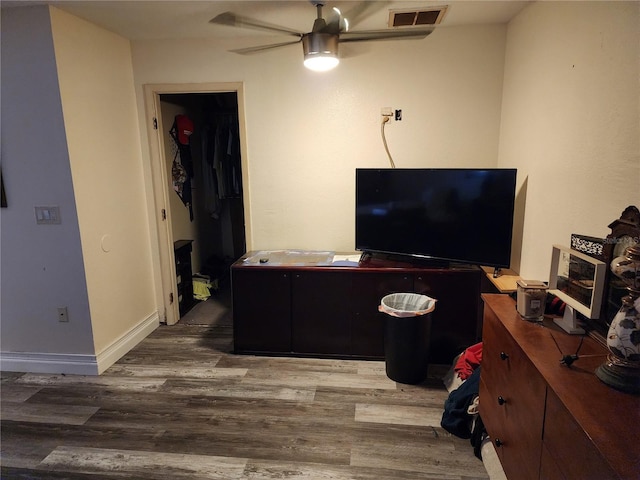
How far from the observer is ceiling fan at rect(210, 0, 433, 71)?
254 centimetres

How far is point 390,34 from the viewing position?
2.88 meters

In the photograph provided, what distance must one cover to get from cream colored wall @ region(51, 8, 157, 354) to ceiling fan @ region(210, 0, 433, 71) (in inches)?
36.0

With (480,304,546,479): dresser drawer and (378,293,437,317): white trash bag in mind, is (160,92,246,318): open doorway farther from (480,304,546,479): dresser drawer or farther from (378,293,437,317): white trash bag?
(480,304,546,479): dresser drawer

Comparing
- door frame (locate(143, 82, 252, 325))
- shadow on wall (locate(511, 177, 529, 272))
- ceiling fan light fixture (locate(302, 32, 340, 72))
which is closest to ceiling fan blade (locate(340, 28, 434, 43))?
ceiling fan light fixture (locate(302, 32, 340, 72))

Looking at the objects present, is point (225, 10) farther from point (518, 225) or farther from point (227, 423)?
point (227, 423)

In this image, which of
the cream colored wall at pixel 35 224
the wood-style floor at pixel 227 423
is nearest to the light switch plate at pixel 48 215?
the cream colored wall at pixel 35 224

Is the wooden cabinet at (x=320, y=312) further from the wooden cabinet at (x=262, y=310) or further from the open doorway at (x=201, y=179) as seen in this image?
the open doorway at (x=201, y=179)

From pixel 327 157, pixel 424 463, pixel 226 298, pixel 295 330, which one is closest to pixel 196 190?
pixel 226 298

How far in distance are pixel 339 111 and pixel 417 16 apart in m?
0.85

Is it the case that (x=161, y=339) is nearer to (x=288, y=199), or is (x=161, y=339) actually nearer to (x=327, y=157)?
(x=288, y=199)

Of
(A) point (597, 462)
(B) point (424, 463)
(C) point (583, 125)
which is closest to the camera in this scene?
(A) point (597, 462)

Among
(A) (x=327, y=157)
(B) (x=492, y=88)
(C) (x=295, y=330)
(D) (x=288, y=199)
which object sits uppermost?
(B) (x=492, y=88)

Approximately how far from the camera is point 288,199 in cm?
333

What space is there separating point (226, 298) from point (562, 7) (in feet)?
12.1
